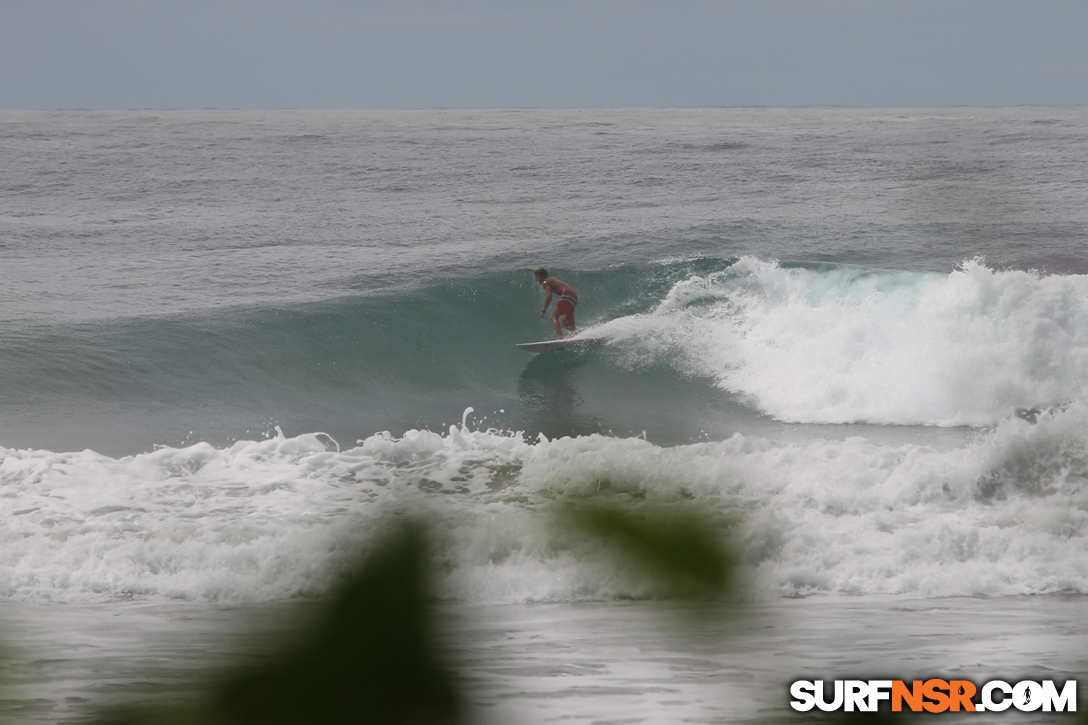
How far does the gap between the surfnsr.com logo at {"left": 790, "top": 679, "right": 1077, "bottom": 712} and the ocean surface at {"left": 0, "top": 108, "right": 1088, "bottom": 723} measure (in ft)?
0.18

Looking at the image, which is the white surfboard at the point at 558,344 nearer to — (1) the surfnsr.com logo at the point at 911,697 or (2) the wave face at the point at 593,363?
(2) the wave face at the point at 593,363

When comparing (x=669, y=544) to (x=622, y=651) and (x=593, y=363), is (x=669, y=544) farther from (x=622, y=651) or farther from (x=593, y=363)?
(x=593, y=363)

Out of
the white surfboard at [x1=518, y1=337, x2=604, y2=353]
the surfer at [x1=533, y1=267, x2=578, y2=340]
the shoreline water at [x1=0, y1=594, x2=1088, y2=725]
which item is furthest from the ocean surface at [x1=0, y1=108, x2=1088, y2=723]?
the surfer at [x1=533, y1=267, x2=578, y2=340]

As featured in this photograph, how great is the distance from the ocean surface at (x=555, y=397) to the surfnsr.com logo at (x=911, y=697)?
55 mm

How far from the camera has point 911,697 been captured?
2.30 ft

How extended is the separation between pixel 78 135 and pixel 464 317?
2719 cm

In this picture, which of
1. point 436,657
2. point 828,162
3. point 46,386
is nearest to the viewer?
point 436,657

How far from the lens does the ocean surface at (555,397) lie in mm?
1072

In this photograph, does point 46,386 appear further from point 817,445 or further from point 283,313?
point 817,445

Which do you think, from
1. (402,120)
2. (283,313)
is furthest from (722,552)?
(402,120)

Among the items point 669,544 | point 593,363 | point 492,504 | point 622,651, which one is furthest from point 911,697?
point 593,363

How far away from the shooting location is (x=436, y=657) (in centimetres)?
56

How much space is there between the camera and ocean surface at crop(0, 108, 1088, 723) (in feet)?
3.52

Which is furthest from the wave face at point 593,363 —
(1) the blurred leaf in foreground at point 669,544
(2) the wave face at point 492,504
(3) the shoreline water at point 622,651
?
(1) the blurred leaf in foreground at point 669,544
